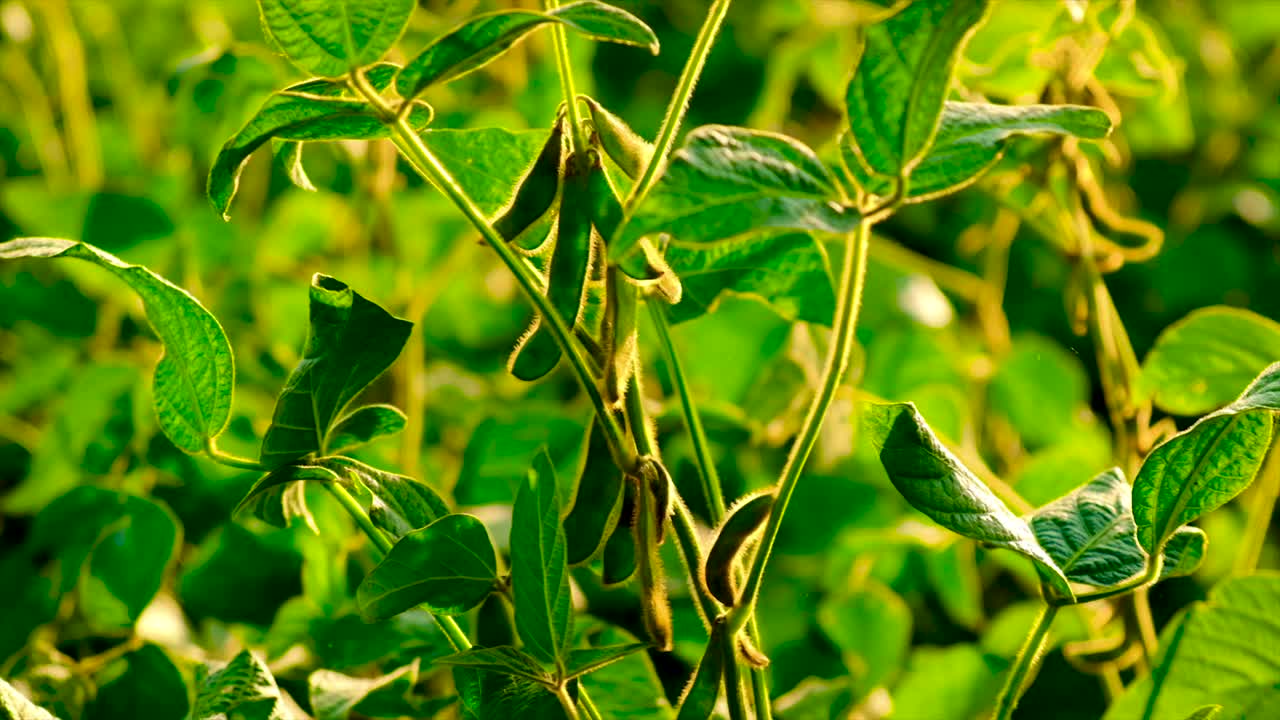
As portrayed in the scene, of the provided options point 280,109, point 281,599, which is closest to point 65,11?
point 281,599

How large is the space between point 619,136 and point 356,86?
97 millimetres

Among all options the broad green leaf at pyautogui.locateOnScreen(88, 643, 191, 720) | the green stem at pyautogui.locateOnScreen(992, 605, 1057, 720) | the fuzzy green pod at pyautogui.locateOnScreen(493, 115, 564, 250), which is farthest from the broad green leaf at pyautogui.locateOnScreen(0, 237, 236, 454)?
the green stem at pyautogui.locateOnScreen(992, 605, 1057, 720)

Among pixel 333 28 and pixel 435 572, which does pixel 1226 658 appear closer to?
pixel 435 572

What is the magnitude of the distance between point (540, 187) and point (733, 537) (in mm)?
144

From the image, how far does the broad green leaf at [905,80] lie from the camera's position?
35cm

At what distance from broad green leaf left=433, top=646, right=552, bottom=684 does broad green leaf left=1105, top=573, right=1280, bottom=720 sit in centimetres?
33

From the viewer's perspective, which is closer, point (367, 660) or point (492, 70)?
point (367, 660)

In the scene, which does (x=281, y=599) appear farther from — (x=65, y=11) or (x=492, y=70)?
(x=65, y=11)

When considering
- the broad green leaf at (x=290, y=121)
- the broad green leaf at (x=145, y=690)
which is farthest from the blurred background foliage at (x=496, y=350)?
→ the broad green leaf at (x=290, y=121)

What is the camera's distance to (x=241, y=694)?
49 cm

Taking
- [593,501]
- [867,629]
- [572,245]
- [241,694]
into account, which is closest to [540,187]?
[572,245]

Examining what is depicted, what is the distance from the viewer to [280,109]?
0.43 metres

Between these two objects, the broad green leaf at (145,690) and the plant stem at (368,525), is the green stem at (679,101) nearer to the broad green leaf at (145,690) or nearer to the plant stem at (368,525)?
the plant stem at (368,525)

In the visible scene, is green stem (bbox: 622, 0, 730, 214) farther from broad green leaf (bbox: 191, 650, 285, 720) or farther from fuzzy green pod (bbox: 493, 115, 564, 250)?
broad green leaf (bbox: 191, 650, 285, 720)
